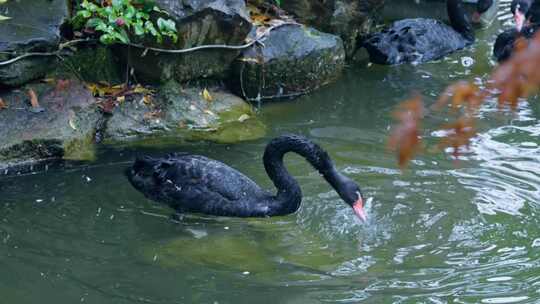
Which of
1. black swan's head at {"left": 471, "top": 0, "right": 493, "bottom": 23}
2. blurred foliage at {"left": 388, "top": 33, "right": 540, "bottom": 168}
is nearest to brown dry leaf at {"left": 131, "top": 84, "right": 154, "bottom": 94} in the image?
black swan's head at {"left": 471, "top": 0, "right": 493, "bottom": 23}

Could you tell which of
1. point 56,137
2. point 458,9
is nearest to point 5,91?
point 56,137

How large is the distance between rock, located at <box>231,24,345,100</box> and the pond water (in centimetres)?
78

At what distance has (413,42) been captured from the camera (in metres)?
7.95

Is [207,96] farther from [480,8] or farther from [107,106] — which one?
[480,8]

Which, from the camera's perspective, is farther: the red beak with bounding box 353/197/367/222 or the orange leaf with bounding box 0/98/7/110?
the orange leaf with bounding box 0/98/7/110

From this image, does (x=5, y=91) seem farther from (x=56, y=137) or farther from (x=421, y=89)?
(x=421, y=89)

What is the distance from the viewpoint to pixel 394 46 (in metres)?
7.80

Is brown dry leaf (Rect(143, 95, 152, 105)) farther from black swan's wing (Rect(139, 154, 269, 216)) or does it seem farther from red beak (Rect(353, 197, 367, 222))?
red beak (Rect(353, 197, 367, 222))

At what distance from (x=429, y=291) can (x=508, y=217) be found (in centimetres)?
104

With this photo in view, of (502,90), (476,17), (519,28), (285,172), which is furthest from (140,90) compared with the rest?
(502,90)

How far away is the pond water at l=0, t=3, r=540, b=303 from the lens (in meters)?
3.88

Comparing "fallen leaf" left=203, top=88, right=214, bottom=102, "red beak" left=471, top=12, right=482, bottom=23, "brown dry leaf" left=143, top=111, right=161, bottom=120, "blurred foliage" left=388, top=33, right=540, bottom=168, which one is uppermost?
"blurred foliage" left=388, top=33, right=540, bottom=168

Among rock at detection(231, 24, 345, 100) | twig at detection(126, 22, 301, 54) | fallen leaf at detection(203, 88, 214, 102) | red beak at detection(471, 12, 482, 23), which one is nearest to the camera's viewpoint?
twig at detection(126, 22, 301, 54)

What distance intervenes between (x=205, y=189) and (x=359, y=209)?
0.95m
